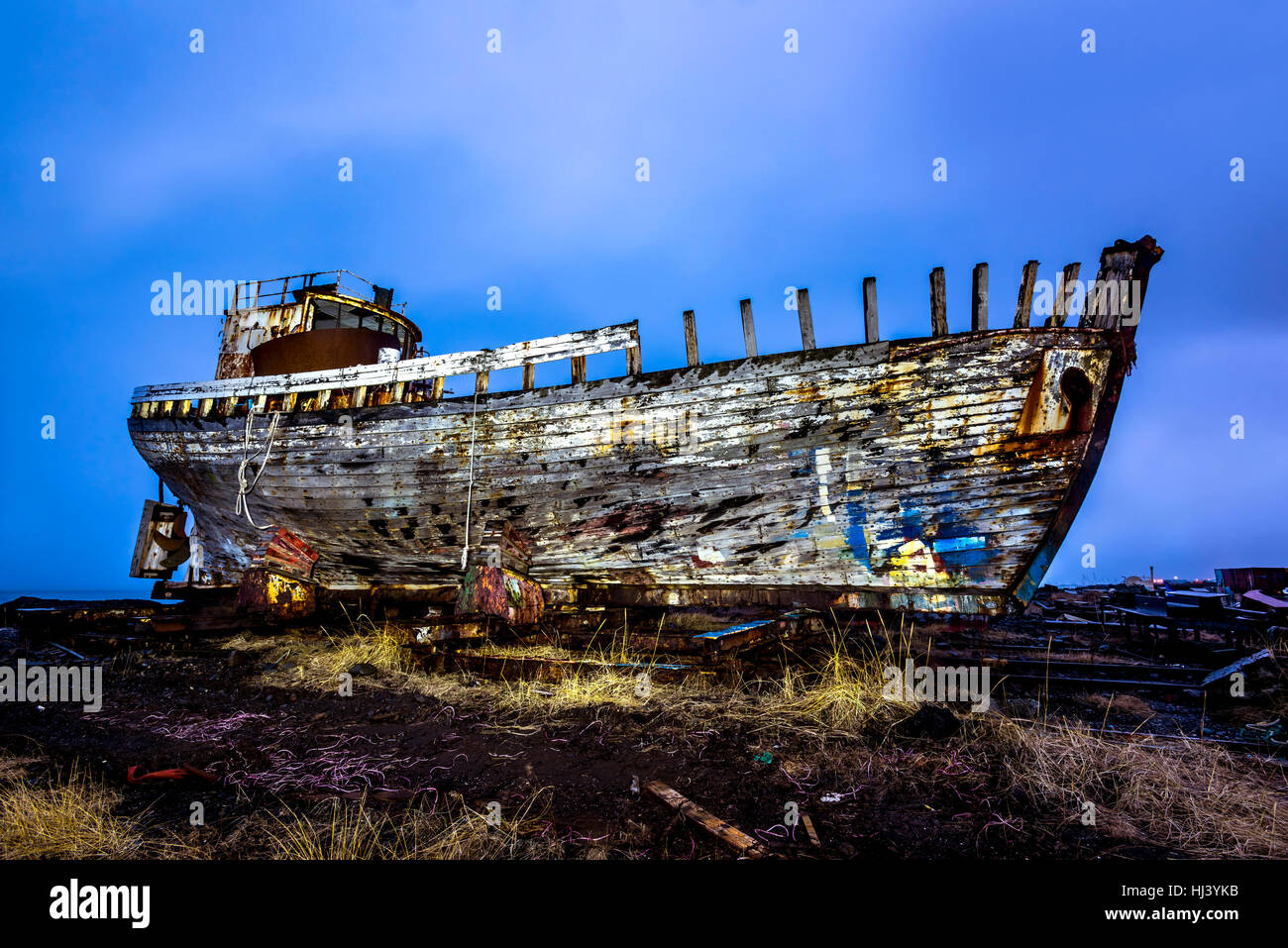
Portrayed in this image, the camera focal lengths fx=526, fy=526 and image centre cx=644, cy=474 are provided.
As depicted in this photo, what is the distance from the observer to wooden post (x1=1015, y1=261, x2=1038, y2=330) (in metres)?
4.78

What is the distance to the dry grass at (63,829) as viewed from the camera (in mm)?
2281

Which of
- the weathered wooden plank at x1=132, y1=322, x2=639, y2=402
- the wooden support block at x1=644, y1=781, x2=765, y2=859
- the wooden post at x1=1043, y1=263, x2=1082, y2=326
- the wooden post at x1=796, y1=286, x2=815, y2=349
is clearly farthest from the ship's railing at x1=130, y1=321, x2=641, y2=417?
the wooden support block at x1=644, y1=781, x2=765, y2=859

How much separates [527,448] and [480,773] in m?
3.73

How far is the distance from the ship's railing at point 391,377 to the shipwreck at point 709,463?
4 cm

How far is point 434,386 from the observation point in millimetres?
6992

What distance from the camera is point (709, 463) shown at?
18.6 feet

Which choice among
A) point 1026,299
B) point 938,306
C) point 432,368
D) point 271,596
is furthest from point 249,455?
point 1026,299

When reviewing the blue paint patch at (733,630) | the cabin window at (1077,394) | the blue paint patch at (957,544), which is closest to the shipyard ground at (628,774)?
the blue paint patch at (733,630)

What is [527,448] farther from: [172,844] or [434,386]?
[172,844]

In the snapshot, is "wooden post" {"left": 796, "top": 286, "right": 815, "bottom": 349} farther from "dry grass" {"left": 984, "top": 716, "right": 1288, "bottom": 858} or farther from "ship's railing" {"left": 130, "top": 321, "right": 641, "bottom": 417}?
"dry grass" {"left": 984, "top": 716, "right": 1288, "bottom": 858}

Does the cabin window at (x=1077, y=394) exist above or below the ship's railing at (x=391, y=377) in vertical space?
below

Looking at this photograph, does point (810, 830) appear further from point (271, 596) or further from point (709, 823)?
point (271, 596)

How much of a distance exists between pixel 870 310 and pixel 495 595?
4.77 m

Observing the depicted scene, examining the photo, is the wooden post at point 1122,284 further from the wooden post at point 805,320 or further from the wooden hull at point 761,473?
the wooden post at point 805,320
